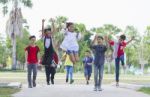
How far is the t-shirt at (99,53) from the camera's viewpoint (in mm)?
16500

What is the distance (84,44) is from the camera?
9381 cm

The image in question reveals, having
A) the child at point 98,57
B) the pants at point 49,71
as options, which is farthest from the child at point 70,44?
the child at point 98,57

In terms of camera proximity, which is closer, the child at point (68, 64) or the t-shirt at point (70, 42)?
the t-shirt at point (70, 42)

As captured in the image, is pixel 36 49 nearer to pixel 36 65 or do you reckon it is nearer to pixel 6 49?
pixel 36 65

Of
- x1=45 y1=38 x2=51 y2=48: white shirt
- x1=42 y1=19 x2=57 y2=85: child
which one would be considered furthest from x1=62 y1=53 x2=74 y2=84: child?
x1=45 y1=38 x2=51 y2=48: white shirt

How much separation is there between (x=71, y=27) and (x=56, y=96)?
5121 millimetres

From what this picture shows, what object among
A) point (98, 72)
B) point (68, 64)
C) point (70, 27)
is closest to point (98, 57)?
point (98, 72)

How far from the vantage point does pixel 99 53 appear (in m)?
16.6

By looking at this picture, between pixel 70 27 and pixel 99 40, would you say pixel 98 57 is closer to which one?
pixel 99 40

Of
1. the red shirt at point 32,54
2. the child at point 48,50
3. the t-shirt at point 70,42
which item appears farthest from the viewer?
the t-shirt at point 70,42

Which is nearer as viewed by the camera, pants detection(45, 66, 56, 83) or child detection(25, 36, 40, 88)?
child detection(25, 36, 40, 88)

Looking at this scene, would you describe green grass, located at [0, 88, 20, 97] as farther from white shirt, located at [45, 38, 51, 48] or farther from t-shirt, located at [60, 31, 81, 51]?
t-shirt, located at [60, 31, 81, 51]

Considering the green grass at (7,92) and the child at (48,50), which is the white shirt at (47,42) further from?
the green grass at (7,92)

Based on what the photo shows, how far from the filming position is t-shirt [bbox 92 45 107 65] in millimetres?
→ 16500
